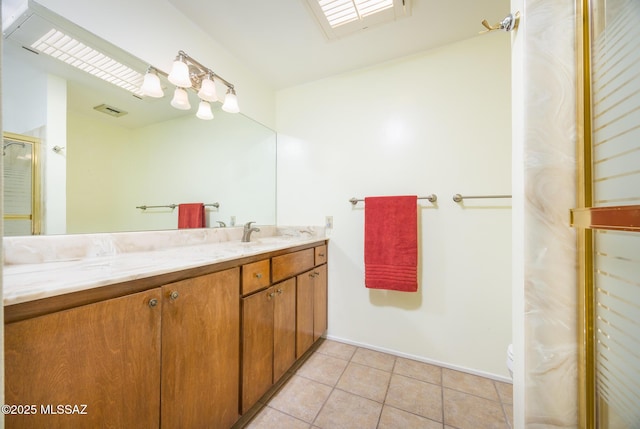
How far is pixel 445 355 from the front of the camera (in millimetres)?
1584

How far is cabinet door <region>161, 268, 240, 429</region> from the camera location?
2.60 ft

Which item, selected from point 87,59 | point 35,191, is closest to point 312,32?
point 87,59

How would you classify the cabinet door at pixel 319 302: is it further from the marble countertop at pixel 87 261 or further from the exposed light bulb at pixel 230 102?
the exposed light bulb at pixel 230 102

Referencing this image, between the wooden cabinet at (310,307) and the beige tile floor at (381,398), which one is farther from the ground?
the wooden cabinet at (310,307)

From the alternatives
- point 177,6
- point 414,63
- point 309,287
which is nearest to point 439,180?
point 414,63

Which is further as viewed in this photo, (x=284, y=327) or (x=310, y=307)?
(x=310, y=307)

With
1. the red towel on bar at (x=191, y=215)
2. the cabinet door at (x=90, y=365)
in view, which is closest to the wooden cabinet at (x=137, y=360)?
the cabinet door at (x=90, y=365)

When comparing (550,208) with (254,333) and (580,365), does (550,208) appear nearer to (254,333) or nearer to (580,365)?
(580,365)

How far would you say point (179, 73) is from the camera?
4.17ft

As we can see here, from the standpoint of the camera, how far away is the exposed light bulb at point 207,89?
56.8 inches

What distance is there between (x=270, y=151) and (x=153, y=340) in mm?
1705

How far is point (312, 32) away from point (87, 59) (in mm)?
1187

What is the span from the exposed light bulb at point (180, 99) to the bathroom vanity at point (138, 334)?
756 millimetres

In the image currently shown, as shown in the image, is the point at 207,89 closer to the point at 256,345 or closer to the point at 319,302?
the point at 256,345
